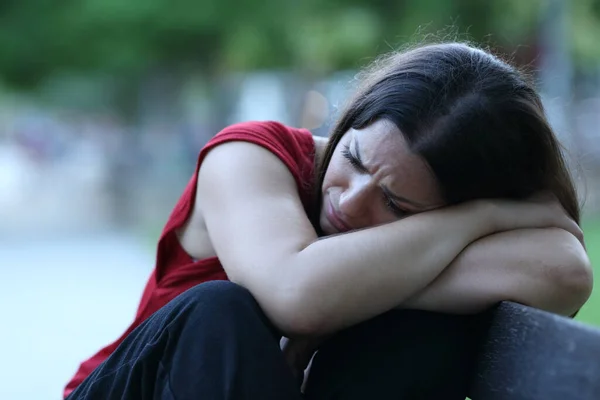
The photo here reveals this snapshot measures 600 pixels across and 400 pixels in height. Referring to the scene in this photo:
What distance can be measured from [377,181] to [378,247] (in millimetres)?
229

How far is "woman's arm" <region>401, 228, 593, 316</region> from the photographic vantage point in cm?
A: 175

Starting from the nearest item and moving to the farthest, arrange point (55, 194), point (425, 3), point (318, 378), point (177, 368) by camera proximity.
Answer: point (177, 368)
point (318, 378)
point (425, 3)
point (55, 194)

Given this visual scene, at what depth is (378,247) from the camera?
1.76m

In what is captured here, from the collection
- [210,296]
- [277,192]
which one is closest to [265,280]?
→ [210,296]

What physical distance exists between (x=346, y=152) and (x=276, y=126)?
0.29 m

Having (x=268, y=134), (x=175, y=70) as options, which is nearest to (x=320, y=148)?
(x=268, y=134)

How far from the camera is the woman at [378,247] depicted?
5.47 feet

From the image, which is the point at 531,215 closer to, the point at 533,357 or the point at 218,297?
the point at 533,357

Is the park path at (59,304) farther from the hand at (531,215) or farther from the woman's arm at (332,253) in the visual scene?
the hand at (531,215)

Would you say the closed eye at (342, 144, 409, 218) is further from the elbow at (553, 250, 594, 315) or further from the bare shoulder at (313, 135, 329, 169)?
the elbow at (553, 250, 594, 315)

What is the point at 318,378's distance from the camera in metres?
1.75

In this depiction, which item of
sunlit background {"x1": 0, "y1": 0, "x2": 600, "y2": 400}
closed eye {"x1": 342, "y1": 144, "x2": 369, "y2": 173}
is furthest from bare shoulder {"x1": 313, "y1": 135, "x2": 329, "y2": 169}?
sunlit background {"x1": 0, "y1": 0, "x2": 600, "y2": 400}

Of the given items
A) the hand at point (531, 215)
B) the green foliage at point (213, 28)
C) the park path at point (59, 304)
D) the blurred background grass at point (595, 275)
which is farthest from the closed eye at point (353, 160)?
the green foliage at point (213, 28)

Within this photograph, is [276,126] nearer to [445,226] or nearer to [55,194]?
[445,226]
